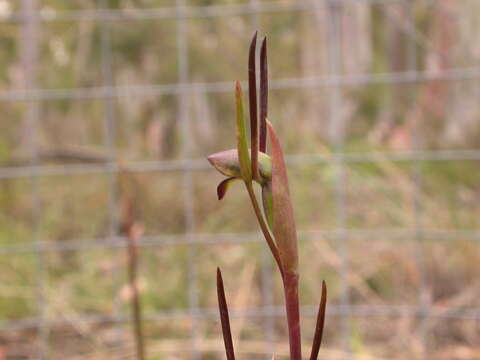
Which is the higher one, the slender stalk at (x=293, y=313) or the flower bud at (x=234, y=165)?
the flower bud at (x=234, y=165)

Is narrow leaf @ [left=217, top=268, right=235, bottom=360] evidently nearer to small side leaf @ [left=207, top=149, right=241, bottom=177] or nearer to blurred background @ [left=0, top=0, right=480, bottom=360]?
small side leaf @ [left=207, top=149, right=241, bottom=177]

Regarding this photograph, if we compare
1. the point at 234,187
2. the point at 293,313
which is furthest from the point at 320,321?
the point at 234,187

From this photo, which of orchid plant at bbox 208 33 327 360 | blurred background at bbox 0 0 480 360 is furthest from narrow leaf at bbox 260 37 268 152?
blurred background at bbox 0 0 480 360

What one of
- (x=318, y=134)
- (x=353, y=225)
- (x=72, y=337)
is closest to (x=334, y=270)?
(x=353, y=225)

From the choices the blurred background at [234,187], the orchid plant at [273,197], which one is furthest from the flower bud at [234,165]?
the blurred background at [234,187]

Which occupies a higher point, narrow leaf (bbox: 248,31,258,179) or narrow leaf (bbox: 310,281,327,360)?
narrow leaf (bbox: 248,31,258,179)

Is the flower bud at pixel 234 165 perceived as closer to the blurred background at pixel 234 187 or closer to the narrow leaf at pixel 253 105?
the narrow leaf at pixel 253 105

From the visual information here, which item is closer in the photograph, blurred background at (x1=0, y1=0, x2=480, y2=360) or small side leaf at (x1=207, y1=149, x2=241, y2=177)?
small side leaf at (x1=207, y1=149, x2=241, y2=177)
